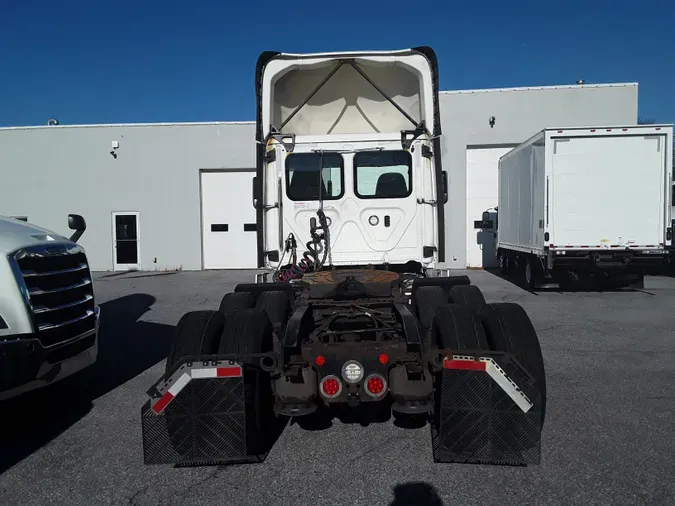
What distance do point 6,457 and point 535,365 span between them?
3.98 meters

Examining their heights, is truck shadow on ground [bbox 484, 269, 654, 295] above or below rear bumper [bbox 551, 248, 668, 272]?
below

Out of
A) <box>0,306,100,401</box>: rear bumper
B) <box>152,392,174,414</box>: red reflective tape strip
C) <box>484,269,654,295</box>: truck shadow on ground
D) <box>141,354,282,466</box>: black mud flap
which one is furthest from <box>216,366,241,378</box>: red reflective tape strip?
<box>484,269,654,295</box>: truck shadow on ground

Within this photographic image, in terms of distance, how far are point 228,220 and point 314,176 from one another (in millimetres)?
13161

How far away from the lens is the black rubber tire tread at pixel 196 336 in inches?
171

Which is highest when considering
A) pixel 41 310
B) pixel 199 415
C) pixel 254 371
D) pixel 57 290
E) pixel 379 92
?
pixel 379 92

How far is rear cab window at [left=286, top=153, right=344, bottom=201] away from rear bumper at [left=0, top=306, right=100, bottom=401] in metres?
3.23

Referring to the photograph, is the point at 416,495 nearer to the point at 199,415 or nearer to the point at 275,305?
the point at 199,415

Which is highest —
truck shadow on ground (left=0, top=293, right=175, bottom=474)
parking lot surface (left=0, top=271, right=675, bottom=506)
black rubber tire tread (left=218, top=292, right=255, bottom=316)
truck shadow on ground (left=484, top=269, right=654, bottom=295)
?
black rubber tire tread (left=218, top=292, right=255, bottom=316)

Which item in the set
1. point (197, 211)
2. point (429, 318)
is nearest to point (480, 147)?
point (197, 211)

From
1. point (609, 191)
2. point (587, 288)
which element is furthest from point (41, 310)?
point (587, 288)

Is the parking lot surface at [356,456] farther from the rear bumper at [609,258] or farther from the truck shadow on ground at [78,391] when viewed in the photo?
the rear bumper at [609,258]

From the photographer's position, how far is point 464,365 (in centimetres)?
379

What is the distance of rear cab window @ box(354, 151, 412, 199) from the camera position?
24.2 feet

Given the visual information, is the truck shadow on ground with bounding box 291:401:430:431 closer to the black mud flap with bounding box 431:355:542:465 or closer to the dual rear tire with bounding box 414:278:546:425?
the dual rear tire with bounding box 414:278:546:425
